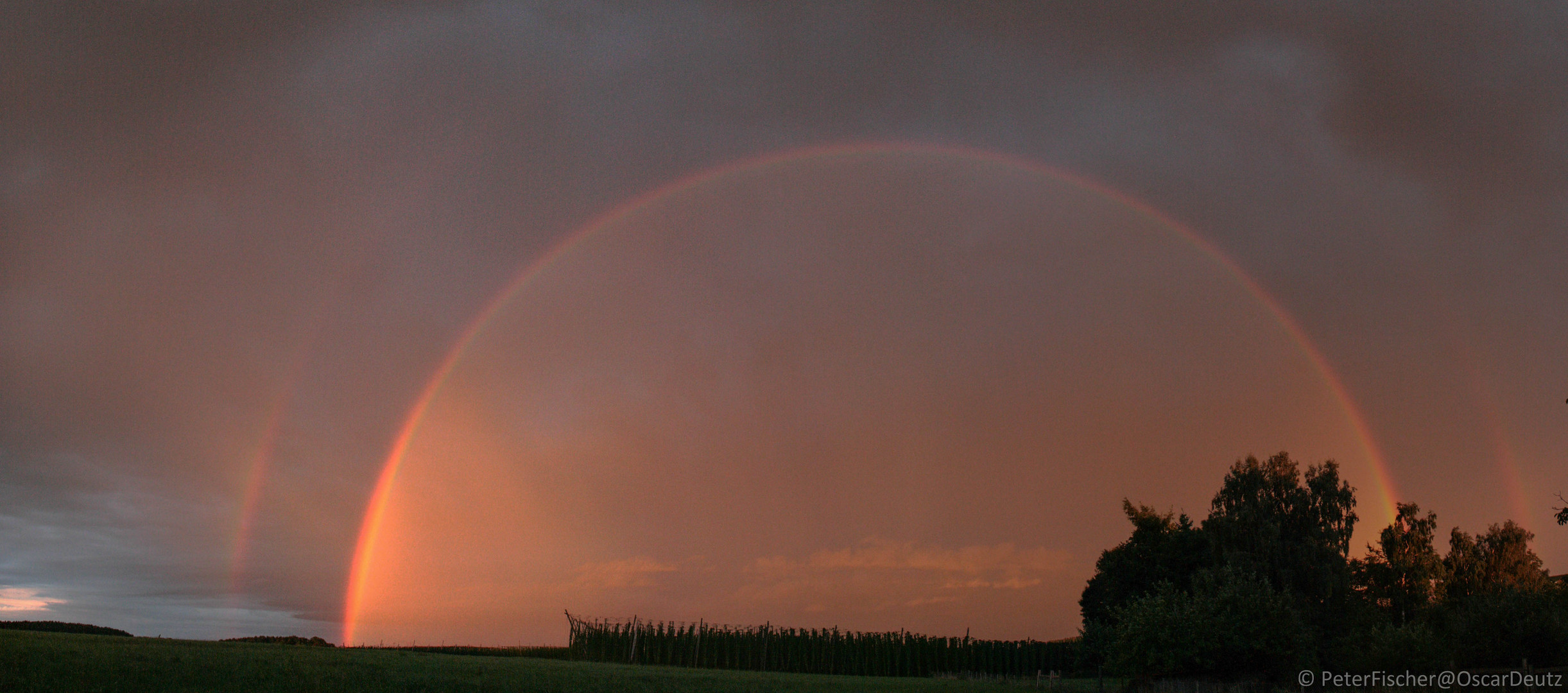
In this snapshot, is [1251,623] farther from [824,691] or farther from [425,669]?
[425,669]

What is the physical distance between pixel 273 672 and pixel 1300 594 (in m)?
61.8

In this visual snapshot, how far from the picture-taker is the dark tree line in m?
43.2

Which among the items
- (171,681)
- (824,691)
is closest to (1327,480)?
(824,691)

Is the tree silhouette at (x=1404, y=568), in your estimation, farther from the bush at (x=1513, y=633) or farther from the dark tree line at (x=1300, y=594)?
the bush at (x=1513, y=633)

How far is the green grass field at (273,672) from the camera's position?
23.1 metres

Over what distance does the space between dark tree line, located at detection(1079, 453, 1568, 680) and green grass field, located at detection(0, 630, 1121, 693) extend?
15.8m

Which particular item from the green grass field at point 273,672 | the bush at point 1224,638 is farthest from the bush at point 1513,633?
the green grass field at point 273,672

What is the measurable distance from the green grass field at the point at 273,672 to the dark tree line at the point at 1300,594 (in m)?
15.8

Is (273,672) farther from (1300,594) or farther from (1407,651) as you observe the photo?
(1300,594)

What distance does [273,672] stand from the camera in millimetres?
26844

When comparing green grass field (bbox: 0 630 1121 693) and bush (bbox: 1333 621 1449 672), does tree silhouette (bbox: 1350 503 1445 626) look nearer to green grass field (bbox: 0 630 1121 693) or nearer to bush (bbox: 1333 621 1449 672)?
bush (bbox: 1333 621 1449 672)

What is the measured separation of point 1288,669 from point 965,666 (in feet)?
97.7

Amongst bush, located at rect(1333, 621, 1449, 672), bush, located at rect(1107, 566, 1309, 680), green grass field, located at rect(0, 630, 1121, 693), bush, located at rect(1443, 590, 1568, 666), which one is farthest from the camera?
bush, located at rect(1107, 566, 1309, 680)

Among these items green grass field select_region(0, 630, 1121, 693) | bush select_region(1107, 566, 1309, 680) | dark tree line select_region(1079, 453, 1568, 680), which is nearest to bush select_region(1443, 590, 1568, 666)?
dark tree line select_region(1079, 453, 1568, 680)
